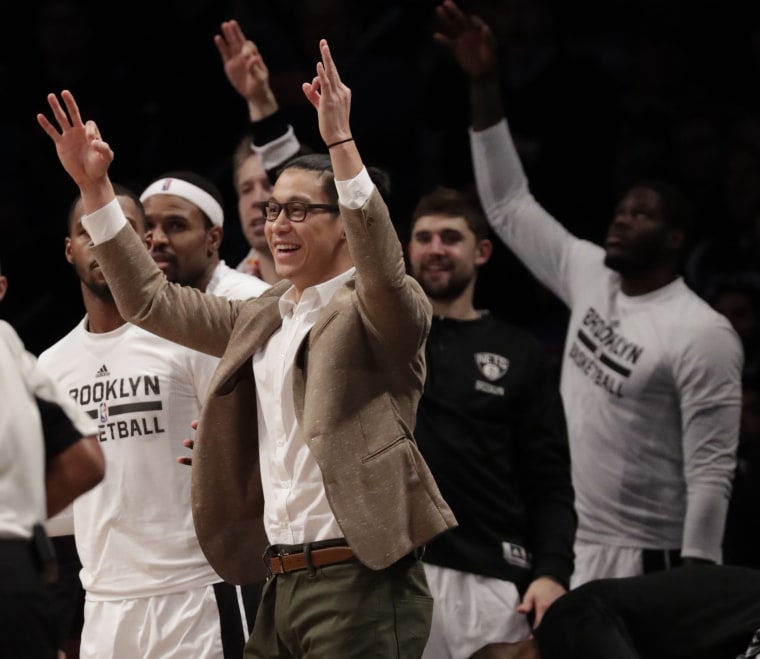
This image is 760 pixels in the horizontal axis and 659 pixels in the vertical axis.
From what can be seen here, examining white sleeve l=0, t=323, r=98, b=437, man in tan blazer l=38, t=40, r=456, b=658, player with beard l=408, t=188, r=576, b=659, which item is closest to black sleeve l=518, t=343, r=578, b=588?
player with beard l=408, t=188, r=576, b=659

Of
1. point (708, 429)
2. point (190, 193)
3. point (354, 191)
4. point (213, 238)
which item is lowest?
point (708, 429)

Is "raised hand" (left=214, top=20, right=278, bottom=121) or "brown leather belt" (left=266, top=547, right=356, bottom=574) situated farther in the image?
"raised hand" (left=214, top=20, right=278, bottom=121)

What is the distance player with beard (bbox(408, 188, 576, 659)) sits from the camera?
4.92 meters

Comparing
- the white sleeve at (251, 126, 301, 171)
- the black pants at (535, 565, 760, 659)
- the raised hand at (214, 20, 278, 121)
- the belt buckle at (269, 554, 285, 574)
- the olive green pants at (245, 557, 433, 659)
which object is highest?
the raised hand at (214, 20, 278, 121)

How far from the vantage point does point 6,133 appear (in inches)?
308

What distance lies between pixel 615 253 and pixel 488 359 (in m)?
A: 0.88

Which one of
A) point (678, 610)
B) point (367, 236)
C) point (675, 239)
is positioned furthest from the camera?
point (675, 239)

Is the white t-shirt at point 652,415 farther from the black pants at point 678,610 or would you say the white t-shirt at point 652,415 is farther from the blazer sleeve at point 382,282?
the blazer sleeve at point 382,282

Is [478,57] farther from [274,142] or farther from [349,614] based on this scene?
[349,614]

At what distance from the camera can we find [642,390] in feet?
18.1

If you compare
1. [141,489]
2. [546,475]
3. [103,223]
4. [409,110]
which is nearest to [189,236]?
[141,489]

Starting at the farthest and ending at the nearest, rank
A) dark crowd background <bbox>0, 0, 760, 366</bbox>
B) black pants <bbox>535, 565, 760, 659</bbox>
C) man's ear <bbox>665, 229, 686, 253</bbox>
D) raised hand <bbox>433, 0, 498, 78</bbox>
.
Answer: dark crowd background <bbox>0, 0, 760, 366</bbox>
raised hand <bbox>433, 0, 498, 78</bbox>
man's ear <bbox>665, 229, 686, 253</bbox>
black pants <bbox>535, 565, 760, 659</bbox>

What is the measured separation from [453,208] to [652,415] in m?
1.01

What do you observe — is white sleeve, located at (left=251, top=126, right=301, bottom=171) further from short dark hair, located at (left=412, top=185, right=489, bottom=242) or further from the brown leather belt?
the brown leather belt
